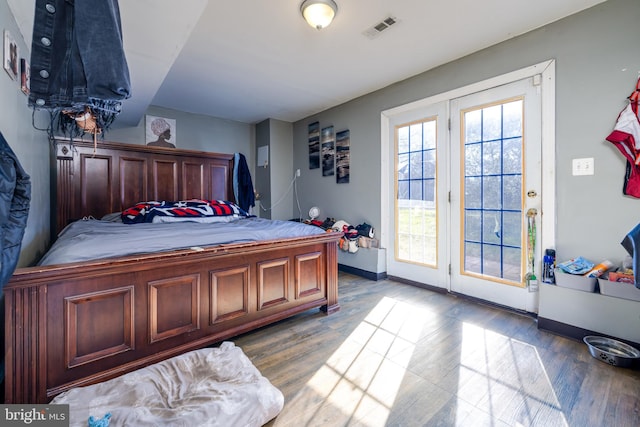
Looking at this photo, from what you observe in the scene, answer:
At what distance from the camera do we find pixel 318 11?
2.04 meters

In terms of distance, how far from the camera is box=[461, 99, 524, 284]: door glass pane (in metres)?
2.59

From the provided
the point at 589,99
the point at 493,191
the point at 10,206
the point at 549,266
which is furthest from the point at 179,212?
the point at 589,99

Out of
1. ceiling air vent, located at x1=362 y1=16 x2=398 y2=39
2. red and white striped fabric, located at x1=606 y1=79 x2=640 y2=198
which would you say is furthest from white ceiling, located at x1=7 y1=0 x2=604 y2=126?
red and white striped fabric, located at x1=606 y1=79 x2=640 y2=198

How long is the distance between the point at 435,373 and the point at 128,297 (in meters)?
1.85

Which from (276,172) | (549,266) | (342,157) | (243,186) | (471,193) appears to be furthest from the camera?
(276,172)

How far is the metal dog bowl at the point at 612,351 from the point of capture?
1.71m

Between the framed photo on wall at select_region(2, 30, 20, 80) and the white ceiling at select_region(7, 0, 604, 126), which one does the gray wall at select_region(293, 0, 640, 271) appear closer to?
the white ceiling at select_region(7, 0, 604, 126)

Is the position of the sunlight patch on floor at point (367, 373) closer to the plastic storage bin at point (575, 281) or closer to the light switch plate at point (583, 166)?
the plastic storage bin at point (575, 281)

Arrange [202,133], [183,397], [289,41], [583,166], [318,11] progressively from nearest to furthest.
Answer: [183,397]
[318,11]
[583,166]
[289,41]
[202,133]

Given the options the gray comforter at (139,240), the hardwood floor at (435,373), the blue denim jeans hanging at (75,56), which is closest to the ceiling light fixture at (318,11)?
the blue denim jeans hanging at (75,56)

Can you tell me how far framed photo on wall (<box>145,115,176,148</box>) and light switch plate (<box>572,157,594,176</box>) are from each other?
483 cm

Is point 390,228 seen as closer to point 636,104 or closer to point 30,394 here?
point 636,104

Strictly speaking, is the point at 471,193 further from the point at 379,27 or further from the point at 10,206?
the point at 10,206

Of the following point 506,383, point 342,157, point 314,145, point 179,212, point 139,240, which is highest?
point 314,145
